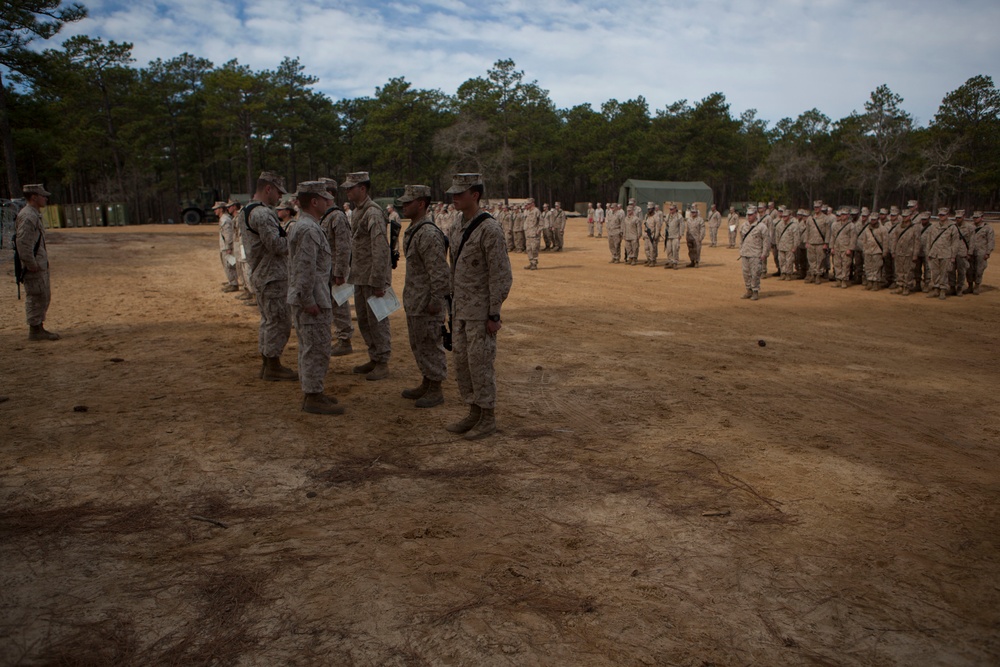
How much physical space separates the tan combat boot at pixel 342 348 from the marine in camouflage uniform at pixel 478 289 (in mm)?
3714

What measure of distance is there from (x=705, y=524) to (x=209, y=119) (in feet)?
193

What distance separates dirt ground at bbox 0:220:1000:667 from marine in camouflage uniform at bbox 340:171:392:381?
359mm

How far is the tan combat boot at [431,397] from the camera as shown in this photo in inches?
262

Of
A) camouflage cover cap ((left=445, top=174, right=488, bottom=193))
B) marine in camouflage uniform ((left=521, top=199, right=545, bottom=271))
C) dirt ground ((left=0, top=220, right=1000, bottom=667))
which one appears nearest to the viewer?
dirt ground ((left=0, top=220, right=1000, bottom=667))

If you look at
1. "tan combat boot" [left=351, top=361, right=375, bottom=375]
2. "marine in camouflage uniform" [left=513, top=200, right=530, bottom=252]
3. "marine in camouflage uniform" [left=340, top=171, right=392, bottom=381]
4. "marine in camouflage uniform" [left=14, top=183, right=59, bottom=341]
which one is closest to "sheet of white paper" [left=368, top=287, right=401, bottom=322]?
"marine in camouflage uniform" [left=340, top=171, right=392, bottom=381]

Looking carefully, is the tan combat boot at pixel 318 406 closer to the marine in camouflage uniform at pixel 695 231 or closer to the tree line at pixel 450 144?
the marine in camouflage uniform at pixel 695 231

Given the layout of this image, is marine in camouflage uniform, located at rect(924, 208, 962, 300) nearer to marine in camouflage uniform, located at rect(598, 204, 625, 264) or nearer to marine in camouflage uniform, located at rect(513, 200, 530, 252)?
marine in camouflage uniform, located at rect(598, 204, 625, 264)

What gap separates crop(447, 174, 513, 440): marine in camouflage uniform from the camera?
5.45 meters

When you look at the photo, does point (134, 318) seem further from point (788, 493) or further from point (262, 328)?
point (788, 493)

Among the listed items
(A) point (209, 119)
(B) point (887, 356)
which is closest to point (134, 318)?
(B) point (887, 356)

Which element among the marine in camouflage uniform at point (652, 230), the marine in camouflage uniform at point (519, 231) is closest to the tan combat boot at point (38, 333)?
the marine in camouflage uniform at point (652, 230)

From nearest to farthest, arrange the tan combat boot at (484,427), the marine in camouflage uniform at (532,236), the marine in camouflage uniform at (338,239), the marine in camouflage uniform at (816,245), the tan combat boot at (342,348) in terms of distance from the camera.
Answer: the tan combat boot at (484,427), the marine in camouflage uniform at (338,239), the tan combat boot at (342,348), the marine in camouflage uniform at (816,245), the marine in camouflage uniform at (532,236)

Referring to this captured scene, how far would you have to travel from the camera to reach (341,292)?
7.40m

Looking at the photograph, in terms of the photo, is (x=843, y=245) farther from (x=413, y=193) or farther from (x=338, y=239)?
(x=413, y=193)
